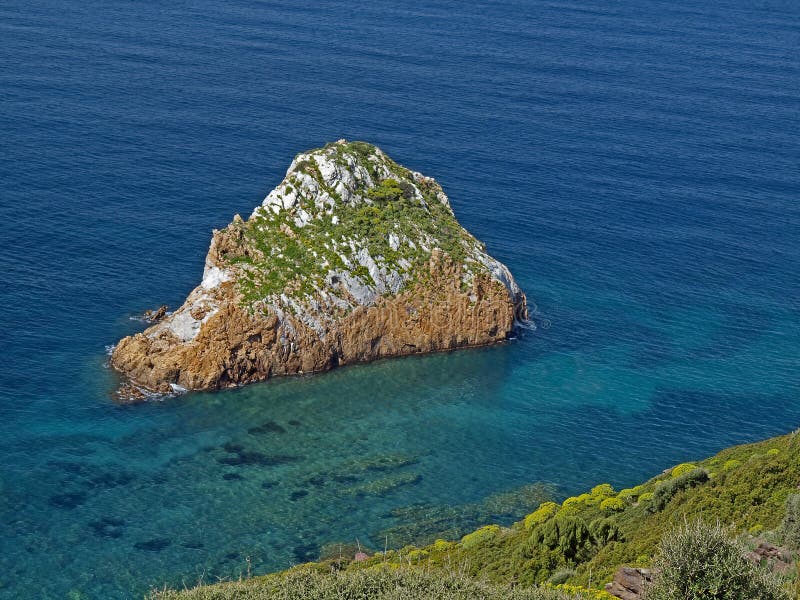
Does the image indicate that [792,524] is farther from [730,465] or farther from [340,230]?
[340,230]

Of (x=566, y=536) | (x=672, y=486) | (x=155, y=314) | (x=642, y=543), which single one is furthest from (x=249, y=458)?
(x=642, y=543)

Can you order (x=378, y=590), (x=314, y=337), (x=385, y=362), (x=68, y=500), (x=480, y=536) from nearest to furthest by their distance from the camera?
(x=378, y=590) → (x=480, y=536) → (x=68, y=500) → (x=314, y=337) → (x=385, y=362)

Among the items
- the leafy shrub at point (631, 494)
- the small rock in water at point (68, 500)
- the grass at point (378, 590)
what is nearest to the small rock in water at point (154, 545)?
the small rock in water at point (68, 500)

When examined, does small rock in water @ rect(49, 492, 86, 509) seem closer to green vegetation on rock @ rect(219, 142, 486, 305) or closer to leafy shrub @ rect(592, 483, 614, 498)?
green vegetation on rock @ rect(219, 142, 486, 305)

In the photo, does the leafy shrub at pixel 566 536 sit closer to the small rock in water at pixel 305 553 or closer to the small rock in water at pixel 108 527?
the small rock in water at pixel 305 553

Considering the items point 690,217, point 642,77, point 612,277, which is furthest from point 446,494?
point 642,77

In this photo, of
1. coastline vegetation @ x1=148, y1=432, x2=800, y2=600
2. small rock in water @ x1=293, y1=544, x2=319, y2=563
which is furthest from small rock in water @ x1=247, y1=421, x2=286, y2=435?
coastline vegetation @ x1=148, y1=432, x2=800, y2=600

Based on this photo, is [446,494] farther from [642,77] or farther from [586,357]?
[642,77]
